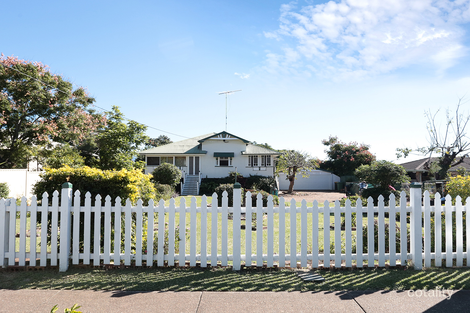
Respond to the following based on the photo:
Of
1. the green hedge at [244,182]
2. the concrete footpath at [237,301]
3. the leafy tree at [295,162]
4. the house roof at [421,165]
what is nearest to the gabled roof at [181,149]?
the green hedge at [244,182]

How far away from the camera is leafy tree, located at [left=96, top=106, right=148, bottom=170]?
18.5 m

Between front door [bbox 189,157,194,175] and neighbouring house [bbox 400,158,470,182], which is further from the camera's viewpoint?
front door [bbox 189,157,194,175]

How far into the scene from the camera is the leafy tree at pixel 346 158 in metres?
35.9

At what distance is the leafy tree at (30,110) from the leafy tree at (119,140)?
3.37 meters

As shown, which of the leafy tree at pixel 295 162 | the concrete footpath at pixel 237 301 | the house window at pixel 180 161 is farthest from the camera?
the house window at pixel 180 161

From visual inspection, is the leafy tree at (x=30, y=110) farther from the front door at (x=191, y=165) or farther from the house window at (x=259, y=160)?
the house window at (x=259, y=160)

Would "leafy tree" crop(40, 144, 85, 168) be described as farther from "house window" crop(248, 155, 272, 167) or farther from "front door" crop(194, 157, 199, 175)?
"house window" crop(248, 155, 272, 167)

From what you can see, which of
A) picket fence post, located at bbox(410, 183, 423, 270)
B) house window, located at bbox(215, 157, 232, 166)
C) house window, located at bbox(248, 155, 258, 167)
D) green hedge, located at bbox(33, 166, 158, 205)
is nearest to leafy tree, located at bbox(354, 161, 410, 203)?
picket fence post, located at bbox(410, 183, 423, 270)

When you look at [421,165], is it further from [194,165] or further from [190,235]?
[190,235]

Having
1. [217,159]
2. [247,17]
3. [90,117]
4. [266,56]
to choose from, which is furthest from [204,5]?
[217,159]

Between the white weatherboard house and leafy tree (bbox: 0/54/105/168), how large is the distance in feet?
30.8

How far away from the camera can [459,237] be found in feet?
15.5

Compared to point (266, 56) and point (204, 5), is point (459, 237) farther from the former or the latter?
point (204, 5)

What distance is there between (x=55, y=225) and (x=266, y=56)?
7.51 meters
